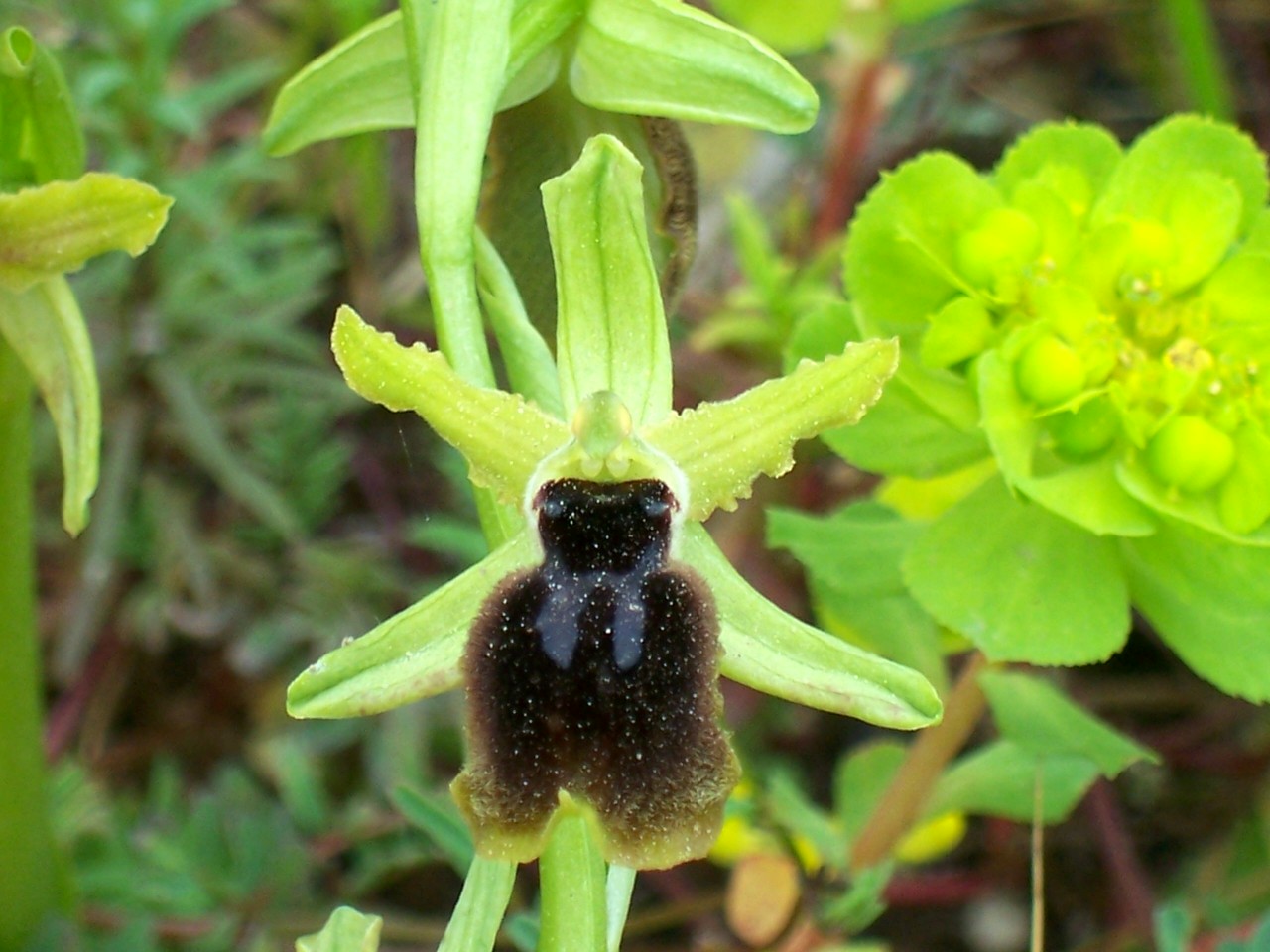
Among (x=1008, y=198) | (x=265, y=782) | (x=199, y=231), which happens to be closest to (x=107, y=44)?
(x=199, y=231)

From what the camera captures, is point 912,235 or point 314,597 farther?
point 314,597

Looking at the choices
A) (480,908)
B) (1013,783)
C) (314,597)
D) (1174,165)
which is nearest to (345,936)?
(480,908)

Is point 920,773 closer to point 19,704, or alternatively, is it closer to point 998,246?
point 998,246

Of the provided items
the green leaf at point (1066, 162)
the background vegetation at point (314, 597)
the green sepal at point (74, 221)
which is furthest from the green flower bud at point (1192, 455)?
the green sepal at point (74, 221)

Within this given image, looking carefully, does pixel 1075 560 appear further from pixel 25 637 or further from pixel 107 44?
pixel 107 44

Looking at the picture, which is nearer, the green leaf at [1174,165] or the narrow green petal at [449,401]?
the narrow green petal at [449,401]

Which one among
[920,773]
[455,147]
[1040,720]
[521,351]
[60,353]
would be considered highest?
[455,147]

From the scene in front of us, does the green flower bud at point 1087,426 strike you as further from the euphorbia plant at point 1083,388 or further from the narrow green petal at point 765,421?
the narrow green petal at point 765,421
